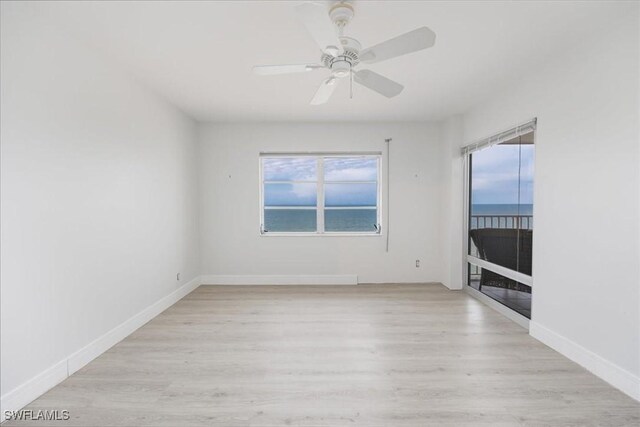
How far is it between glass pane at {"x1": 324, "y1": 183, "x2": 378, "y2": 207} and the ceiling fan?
2624 millimetres

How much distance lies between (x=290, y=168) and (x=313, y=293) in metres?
1.95

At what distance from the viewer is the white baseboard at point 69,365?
190 cm

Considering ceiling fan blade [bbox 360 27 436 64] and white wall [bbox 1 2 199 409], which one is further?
white wall [bbox 1 2 199 409]

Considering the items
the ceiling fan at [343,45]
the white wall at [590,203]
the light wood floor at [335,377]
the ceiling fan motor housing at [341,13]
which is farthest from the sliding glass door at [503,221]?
the ceiling fan motor housing at [341,13]

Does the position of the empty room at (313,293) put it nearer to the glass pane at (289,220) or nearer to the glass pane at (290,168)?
the glass pane at (290,168)

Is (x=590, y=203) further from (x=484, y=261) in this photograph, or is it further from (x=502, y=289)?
(x=484, y=261)

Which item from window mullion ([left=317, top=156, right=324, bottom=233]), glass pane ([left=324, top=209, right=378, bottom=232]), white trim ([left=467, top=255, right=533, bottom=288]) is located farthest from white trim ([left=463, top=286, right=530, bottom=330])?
window mullion ([left=317, top=156, right=324, bottom=233])

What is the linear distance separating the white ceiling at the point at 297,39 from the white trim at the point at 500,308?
2.39 m

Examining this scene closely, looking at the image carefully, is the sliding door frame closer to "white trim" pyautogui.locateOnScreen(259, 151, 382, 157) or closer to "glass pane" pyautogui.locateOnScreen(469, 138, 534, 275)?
"glass pane" pyautogui.locateOnScreen(469, 138, 534, 275)

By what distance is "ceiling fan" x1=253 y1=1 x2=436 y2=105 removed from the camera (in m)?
1.65

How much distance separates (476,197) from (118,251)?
13.9 ft

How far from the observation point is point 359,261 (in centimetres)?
498

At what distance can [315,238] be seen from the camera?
498 centimetres

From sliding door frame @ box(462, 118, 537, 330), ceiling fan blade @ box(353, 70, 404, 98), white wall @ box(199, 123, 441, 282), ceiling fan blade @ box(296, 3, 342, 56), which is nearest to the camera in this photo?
ceiling fan blade @ box(296, 3, 342, 56)
